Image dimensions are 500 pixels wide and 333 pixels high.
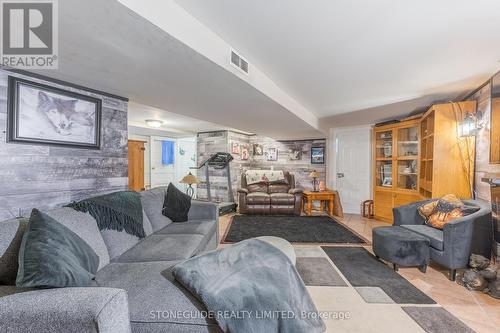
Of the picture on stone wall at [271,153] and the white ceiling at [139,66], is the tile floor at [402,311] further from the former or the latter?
the picture on stone wall at [271,153]

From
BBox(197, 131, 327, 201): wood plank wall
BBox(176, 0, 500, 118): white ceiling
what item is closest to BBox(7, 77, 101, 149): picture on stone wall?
BBox(176, 0, 500, 118): white ceiling

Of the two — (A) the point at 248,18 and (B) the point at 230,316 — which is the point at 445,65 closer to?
(A) the point at 248,18

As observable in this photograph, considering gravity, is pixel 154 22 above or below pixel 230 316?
above

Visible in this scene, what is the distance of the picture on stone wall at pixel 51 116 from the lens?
174 centimetres

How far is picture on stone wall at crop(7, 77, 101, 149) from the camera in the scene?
68.5 inches

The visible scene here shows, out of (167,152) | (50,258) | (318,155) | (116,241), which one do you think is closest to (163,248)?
(116,241)

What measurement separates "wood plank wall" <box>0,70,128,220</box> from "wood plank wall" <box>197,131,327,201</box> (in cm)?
328

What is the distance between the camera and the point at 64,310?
2.58ft

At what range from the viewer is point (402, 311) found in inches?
67.6

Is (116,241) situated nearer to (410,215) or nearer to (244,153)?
(410,215)

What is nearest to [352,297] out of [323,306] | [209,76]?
[323,306]

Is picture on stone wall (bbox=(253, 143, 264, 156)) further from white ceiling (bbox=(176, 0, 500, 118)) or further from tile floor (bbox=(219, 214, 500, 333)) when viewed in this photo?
tile floor (bbox=(219, 214, 500, 333))

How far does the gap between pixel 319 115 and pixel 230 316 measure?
4.01 meters

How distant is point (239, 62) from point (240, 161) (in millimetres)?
4481
